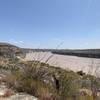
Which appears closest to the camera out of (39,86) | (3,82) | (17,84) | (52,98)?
(52,98)

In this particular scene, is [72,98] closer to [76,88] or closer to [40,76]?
[76,88]

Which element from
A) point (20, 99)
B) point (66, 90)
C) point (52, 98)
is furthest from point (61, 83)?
point (20, 99)

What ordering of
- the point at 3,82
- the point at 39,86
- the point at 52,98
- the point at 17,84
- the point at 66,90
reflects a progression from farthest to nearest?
Result: the point at 3,82, the point at 17,84, the point at 39,86, the point at 66,90, the point at 52,98

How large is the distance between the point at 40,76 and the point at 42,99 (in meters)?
1.51

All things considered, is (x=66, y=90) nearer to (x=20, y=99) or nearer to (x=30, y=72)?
(x=20, y=99)

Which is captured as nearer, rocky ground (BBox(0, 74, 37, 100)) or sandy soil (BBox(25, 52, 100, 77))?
rocky ground (BBox(0, 74, 37, 100))

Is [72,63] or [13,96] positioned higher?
[13,96]

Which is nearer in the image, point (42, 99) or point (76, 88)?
point (42, 99)

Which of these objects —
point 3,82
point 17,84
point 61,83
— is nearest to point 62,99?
point 61,83

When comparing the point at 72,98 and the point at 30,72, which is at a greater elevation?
the point at 30,72

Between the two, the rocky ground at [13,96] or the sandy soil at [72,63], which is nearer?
the rocky ground at [13,96]

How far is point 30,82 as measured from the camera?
16.4 ft

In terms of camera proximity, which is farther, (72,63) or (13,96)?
(72,63)

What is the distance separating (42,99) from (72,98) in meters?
0.59
